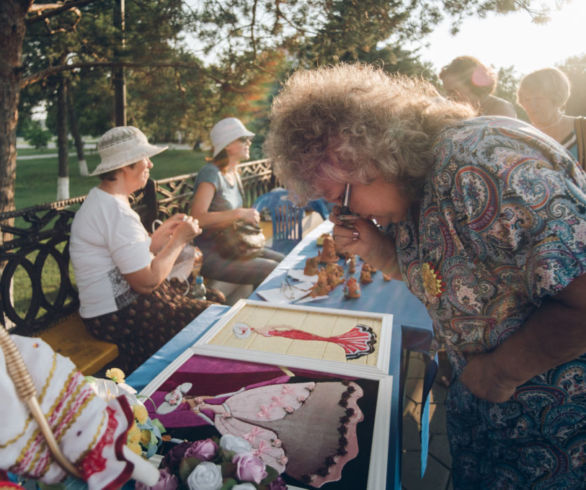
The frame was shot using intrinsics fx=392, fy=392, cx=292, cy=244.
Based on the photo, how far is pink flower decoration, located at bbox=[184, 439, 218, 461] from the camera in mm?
786

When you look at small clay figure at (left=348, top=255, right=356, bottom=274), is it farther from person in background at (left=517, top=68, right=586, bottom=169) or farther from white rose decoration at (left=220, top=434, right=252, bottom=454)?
person in background at (left=517, top=68, right=586, bottom=169)

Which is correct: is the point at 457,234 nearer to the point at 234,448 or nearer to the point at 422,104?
the point at 422,104

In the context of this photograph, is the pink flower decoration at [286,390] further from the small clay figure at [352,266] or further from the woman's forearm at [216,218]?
the woman's forearm at [216,218]

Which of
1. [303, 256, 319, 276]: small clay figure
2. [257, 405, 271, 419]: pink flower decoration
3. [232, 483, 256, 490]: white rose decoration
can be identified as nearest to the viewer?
[232, 483, 256, 490]: white rose decoration

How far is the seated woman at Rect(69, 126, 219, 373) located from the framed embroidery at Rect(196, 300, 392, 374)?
725 mm

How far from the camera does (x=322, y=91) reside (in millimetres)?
1053

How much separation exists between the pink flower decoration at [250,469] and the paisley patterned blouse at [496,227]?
2.09 feet

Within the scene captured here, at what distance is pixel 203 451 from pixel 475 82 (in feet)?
12.5

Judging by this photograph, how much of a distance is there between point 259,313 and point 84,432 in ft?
4.04

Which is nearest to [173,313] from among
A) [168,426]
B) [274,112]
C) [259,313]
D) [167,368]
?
[259,313]

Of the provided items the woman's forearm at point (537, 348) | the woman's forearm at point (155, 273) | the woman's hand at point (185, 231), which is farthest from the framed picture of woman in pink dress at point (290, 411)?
the woman's hand at point (185, 231)

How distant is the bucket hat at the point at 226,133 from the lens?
3414 millimetres

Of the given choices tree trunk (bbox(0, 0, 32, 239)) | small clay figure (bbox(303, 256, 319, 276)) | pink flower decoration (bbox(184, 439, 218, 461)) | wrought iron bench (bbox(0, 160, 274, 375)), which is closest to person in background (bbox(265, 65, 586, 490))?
pink flower decoration (bbox(184, 439, 218, 461))

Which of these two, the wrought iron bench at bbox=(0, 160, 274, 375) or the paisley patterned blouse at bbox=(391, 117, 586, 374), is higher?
the paisley patterned blouse at bbox=(391, 117, 586, 374)
